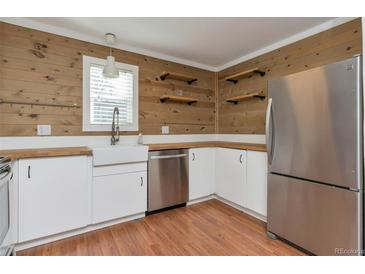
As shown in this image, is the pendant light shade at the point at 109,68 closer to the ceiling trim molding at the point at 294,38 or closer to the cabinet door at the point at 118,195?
the cabinet door at the point at 118,195

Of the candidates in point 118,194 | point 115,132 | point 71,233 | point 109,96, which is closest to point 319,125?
point 118,194

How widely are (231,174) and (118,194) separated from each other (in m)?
1.53

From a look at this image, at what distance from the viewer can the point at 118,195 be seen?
7.42ft

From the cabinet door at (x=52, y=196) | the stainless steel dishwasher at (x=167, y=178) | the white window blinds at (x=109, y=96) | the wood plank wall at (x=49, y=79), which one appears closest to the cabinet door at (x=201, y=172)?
the stainless steel dishwasher at (x=167, y=178)

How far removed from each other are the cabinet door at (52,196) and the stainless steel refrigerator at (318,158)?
6.48 ft

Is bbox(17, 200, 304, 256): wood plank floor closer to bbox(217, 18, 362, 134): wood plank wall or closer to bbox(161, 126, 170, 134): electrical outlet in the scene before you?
bbox(161, 126, 170, 134): electrical outlet

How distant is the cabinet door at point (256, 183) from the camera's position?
7.55ft

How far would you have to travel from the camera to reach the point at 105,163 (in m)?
2.11

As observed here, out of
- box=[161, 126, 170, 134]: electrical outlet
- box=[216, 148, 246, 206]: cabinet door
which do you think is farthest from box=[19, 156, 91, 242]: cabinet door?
box=[216, 148, 246, 206]: cabinet door

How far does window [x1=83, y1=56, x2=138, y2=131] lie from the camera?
96.7 inches

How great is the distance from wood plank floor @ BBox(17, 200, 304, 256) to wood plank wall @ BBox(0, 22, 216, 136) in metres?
1.22
